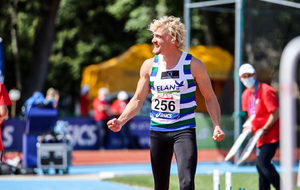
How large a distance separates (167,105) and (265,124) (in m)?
2.40

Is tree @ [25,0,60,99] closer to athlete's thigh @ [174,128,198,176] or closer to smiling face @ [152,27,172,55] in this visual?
smiling face @ [152,27,172,55]

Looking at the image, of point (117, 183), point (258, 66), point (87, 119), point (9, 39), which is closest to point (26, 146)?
point (117, 183)

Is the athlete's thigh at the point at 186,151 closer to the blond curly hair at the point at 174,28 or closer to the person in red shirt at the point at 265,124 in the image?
the blond curly hair at the point at 174,28

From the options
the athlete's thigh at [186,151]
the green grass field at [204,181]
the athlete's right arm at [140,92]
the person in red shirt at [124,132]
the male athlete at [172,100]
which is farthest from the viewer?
the person in red shirt at [124,132]

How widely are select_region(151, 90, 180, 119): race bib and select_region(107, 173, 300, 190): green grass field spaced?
3.64m

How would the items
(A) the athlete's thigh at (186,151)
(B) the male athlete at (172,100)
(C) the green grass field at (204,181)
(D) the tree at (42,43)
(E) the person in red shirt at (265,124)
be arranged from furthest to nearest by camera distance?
(D) the tree at (42,43), (C) the green grass field at (204,181), (E) the person in red shirt at (265,124), (B) the male athlete at (172,100), (A) the athlete's thigh at (186,151)

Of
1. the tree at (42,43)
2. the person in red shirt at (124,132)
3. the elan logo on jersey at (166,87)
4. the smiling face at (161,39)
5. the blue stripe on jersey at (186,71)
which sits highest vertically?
the tree at (42,43)

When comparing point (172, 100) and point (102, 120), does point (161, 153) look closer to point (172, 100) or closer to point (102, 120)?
point (172, 100)

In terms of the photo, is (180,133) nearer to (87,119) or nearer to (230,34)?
(87,119)

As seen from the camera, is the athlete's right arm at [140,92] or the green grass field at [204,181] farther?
the green grass field at [204,181]

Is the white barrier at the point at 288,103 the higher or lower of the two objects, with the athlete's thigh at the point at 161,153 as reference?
higher

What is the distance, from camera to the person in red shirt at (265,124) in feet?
23.3

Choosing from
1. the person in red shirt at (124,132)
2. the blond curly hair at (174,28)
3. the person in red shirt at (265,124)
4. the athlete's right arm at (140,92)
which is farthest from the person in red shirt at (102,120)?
the blond curly hair at (174,28)

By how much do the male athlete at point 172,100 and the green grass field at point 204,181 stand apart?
3501 millimetres
